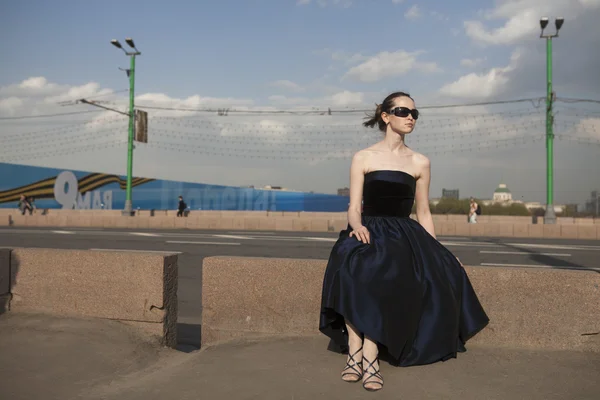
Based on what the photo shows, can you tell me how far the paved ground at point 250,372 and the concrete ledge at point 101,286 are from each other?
1.00 ft

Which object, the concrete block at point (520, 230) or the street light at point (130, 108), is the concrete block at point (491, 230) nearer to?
the concrete block at point (520, 230)

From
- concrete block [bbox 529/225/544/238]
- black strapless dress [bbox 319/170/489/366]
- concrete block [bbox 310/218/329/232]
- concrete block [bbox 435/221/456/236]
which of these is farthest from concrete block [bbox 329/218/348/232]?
black strapless dress [bbox 319/170/489/366]

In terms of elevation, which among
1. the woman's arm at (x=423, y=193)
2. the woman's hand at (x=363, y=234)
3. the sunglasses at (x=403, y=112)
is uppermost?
the sunglasses at (x=403, y=112)

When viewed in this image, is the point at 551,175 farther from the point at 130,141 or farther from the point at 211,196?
the point at 211,196

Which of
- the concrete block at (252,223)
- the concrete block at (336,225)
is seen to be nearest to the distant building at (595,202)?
the concrete block at (336,225)

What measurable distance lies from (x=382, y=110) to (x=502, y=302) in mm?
1612

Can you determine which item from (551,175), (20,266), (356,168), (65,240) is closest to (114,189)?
(65,240)

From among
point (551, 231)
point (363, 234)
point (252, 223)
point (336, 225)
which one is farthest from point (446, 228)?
point (363, 234)

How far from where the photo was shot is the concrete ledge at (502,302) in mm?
3629

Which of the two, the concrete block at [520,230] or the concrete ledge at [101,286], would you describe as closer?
the concrete ledge at [101,286]

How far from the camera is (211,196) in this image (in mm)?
40625

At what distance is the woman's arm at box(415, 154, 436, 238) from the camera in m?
3.48

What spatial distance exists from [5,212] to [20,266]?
96.2 feet

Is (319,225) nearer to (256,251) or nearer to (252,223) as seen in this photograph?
(252,223)
